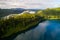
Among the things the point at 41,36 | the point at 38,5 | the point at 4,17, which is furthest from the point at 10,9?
the point at 41,36

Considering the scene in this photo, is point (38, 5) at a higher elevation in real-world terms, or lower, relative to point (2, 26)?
higher

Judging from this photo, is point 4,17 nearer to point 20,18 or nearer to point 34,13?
point 20,18

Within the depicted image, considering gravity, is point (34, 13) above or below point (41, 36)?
above

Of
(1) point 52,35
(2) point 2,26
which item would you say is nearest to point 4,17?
(2) point 2,26

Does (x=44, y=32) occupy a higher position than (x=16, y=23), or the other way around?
(x=16, y=23)

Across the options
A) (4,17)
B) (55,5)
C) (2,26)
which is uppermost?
(55,5)

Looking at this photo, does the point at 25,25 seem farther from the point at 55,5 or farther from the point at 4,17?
the point at 55,5
